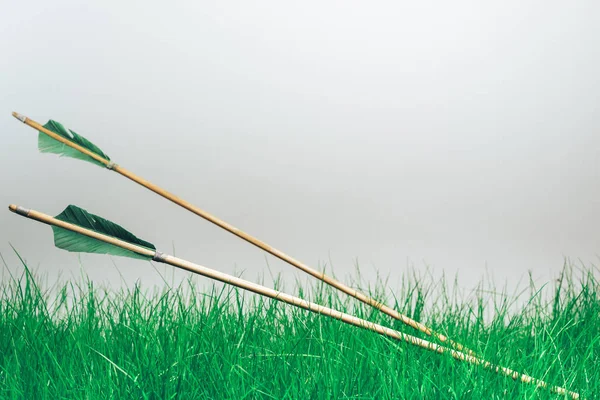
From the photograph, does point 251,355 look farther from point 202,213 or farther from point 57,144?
point 57,144

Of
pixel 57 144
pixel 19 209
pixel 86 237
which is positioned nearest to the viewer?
pixel 19 209

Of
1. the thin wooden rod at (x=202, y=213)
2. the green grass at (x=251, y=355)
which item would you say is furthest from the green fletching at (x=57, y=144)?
the green grass at (x=251, y=355)

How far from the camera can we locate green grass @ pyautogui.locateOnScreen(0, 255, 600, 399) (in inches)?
58.2

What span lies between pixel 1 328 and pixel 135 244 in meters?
0.82

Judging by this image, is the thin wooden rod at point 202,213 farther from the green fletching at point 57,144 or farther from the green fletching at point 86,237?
the green fletching at point 86,237

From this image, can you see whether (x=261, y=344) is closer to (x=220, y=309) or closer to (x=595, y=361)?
(x=220, y=309)

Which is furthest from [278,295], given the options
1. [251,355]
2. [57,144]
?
[57,144]

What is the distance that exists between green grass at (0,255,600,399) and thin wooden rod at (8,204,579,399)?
0.02 meters

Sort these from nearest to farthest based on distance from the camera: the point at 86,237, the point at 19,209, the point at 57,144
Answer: the point at 19,209
the point at 86,237
the point at 57,144

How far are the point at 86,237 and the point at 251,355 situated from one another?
20.0 inches

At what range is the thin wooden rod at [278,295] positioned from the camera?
1.35 m

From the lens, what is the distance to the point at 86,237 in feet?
4.59

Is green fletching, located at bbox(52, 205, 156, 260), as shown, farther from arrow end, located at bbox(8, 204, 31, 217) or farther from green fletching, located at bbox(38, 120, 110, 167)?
green fletching, located at bbox(38, 120, 110, 167)

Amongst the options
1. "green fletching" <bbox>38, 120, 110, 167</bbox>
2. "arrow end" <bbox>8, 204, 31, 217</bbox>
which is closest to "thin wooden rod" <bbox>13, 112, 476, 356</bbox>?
"green fletching" <bbox>38, 120, 110, 167</bbox>
